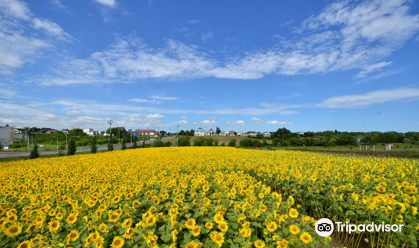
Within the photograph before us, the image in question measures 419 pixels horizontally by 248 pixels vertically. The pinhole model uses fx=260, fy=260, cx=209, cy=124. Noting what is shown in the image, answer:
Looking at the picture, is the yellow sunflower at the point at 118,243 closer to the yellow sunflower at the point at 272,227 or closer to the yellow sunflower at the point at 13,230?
the yellow sunflower at the point at 13,230

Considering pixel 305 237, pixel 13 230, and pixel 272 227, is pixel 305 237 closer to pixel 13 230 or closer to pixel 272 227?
pixel 272 227

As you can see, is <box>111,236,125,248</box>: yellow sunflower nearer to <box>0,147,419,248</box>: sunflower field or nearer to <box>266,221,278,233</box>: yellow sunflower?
<box>0,147,419,248</box>: sunflower field

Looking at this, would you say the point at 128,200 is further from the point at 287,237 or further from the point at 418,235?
the point at 418,235

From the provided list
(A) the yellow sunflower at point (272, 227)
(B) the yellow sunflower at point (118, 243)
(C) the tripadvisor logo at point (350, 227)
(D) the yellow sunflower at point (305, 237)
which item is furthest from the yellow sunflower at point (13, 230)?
(C) the tripadvisor logo at point (350, 227)

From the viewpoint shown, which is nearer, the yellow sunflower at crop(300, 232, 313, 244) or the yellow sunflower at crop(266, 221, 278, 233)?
the yellow sunflower at crop(300, 232, 313, 244)

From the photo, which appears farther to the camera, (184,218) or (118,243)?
(184,218)

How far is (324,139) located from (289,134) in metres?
15.4

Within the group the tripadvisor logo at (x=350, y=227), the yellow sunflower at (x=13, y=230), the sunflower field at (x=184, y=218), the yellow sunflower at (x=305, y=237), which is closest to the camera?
the yellow sunflower at (x=305, y=237)

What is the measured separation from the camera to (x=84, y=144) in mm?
76375

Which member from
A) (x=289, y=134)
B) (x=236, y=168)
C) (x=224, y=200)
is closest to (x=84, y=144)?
(x=289, y=134)

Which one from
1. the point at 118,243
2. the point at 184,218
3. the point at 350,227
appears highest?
the point at 118,243

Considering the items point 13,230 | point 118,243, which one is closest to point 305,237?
point 118,243

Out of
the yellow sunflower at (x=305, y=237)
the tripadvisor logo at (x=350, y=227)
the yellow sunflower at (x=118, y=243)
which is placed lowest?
Result: the tripadvisor logo at (x=350, y=227)

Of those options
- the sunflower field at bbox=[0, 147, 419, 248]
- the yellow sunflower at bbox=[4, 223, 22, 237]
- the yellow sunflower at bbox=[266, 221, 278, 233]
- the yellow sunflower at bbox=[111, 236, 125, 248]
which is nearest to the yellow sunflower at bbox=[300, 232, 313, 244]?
the sunflower field at bbox=[0, 147, 419, 248]
